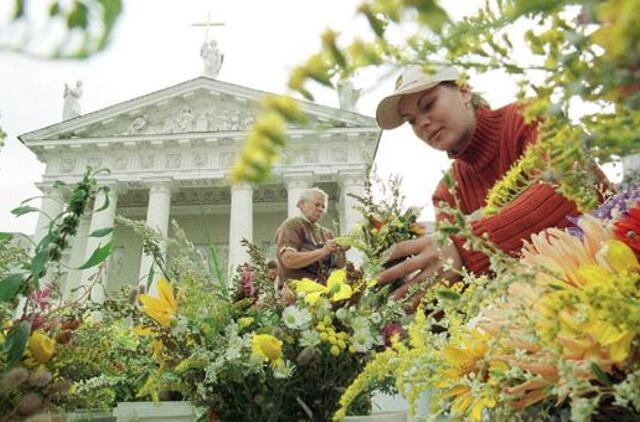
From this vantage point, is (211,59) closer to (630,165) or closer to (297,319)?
(297,319)

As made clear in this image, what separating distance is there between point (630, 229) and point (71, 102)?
19.1m

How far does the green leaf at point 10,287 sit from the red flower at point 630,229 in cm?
70

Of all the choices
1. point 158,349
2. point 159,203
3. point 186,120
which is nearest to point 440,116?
point 158,349

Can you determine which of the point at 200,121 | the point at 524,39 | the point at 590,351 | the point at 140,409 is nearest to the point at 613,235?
the point at 590,351

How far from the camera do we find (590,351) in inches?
14.4

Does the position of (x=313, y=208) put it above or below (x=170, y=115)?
below

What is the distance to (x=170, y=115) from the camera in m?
17.0

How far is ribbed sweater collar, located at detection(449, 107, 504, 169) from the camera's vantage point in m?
1.35

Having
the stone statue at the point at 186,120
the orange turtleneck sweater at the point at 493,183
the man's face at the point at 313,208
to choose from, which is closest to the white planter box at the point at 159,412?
the orange turtleneck sweater at the point at 493,183

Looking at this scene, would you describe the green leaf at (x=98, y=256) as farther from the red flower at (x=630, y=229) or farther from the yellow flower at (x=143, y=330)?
the red flower at (x=630, y=229)

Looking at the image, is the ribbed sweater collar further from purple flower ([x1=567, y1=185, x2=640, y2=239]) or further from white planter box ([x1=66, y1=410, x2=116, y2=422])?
white planter box ([x1=66, y1=410, x2=116, y2=422])

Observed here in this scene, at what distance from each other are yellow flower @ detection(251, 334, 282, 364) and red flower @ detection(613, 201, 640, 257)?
58cm

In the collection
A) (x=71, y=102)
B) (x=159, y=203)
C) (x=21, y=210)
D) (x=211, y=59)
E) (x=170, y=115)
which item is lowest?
(x=21, y=210)

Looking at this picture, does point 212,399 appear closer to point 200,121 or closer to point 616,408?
point 616,408
